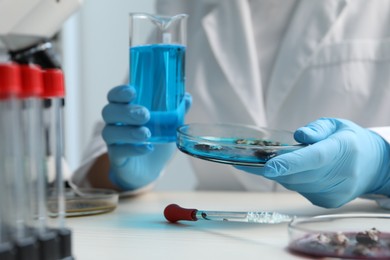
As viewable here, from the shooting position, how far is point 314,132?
34.6 inches

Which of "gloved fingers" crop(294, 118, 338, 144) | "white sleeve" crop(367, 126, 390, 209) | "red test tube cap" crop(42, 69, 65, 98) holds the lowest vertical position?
"white sleeve" crop(367, 126, 390, 209)

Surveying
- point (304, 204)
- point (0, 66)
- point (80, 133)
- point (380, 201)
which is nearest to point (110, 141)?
point (304, 204)

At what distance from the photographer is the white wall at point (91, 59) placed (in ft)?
8.59

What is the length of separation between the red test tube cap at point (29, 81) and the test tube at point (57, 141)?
2cm

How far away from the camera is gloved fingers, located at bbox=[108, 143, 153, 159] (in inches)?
42.6

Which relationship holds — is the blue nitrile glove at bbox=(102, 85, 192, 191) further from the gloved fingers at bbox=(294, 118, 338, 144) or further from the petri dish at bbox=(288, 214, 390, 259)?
the petri dish at bbox=(288, 214, 390, 259)

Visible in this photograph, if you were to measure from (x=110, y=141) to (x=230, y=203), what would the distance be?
238 mm

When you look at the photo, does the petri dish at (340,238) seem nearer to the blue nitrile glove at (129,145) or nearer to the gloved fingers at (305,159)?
the gloved fingers at (305,159)

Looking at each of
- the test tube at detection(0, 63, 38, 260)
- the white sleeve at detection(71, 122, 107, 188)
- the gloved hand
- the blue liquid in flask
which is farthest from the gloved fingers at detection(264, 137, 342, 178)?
the white sleeve at detection(71, 122, 107, 188)

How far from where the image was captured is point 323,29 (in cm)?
136

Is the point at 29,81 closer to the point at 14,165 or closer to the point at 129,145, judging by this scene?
the point at 14,165

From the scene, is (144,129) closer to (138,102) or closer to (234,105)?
(138,102)

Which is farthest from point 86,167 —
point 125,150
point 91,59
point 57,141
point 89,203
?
point 91,59

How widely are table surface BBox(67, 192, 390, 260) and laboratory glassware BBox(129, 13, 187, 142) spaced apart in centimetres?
15
